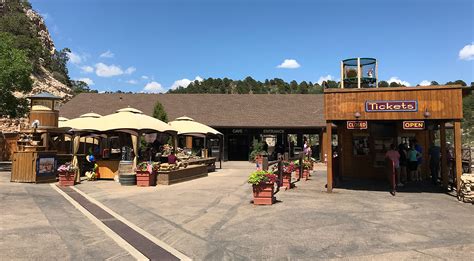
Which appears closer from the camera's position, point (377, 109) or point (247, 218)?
point (247, 218)

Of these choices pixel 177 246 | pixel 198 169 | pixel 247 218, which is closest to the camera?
pixel 177 246

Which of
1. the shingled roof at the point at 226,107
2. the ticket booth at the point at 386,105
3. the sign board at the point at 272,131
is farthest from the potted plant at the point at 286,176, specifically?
the sign board at the point at 272,131

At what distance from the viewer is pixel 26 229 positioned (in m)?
7.43

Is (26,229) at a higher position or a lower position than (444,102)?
lower

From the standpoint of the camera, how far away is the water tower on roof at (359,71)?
15.4 metres

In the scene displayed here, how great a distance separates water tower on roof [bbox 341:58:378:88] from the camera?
15352 mm

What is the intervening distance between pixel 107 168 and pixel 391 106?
11789 millimetres

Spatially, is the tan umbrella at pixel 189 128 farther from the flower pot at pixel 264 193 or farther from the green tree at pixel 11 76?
the flower pot at pixel 264 193

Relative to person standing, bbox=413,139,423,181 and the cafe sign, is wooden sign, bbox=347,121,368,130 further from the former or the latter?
person standing, bbox=413,139,423,181

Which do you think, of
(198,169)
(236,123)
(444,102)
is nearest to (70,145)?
(198,169)

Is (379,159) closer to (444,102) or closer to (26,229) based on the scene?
(444,102)

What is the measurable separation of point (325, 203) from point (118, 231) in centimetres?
562

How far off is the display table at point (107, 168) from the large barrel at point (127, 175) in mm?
1191

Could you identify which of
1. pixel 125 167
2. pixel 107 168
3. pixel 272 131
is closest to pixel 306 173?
pixel 125 167
